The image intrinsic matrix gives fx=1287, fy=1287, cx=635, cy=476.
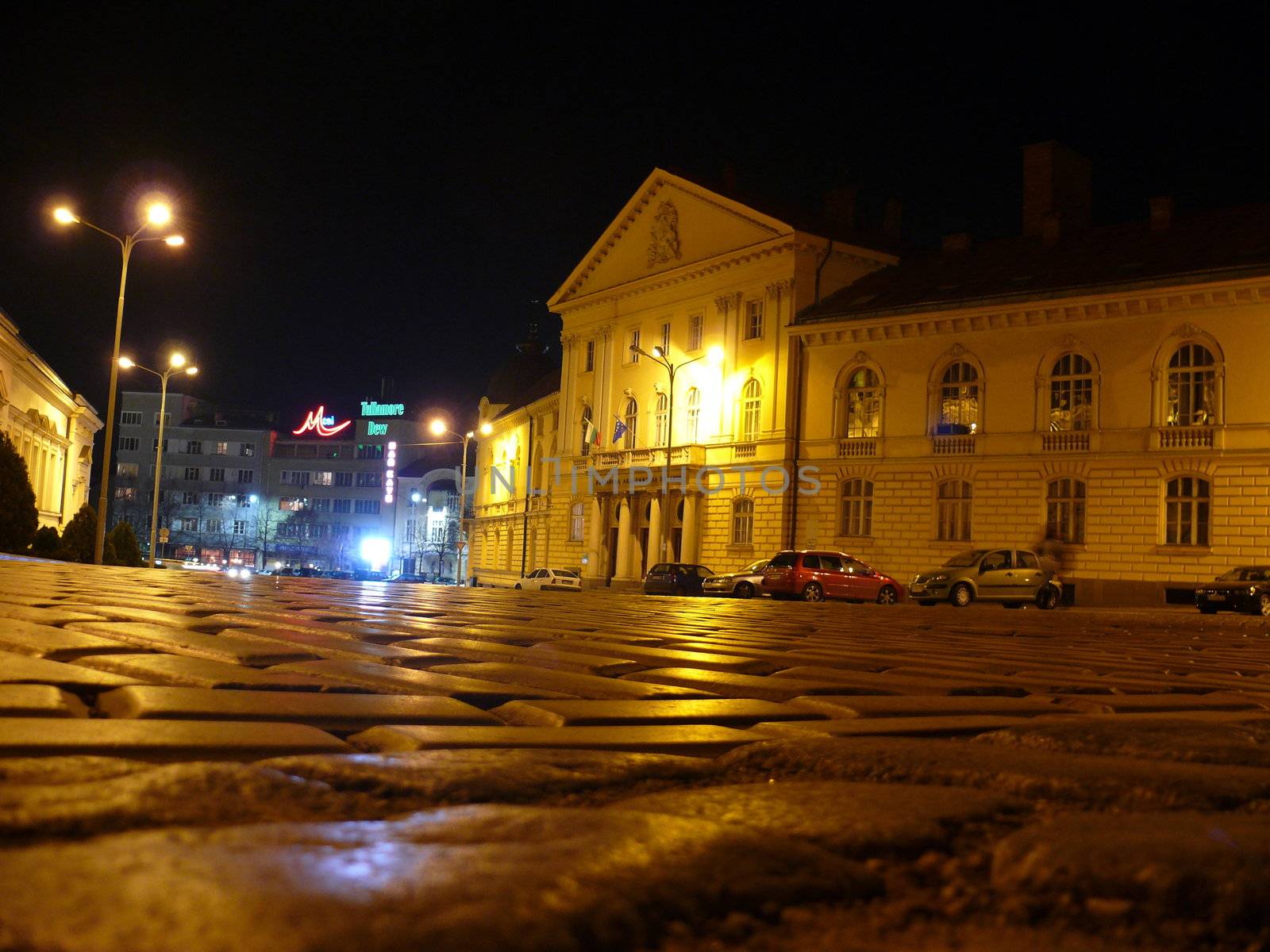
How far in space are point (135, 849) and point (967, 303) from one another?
4269 cm

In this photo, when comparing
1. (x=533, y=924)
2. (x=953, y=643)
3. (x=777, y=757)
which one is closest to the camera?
(x=533, y=924)

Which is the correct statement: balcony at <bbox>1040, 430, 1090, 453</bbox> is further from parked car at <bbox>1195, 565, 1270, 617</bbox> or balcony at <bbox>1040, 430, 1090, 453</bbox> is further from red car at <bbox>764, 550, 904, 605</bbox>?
red car at <bbox>764, 550, 904, 605</bbox>

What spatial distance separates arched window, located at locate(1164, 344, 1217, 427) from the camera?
37.6 metres

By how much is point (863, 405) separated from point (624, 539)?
14.1 m

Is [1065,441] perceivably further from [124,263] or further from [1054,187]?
[124,263]

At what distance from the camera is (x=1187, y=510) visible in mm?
37750

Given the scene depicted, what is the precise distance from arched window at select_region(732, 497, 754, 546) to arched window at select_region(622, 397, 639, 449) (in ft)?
28.0

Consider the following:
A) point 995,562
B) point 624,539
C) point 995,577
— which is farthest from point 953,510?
point 624,539

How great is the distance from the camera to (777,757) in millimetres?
3592

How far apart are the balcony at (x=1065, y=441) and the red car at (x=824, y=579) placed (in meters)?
7.86

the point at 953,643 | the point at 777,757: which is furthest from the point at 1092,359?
the point at 777,757

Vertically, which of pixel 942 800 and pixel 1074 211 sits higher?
pixel 1074 211

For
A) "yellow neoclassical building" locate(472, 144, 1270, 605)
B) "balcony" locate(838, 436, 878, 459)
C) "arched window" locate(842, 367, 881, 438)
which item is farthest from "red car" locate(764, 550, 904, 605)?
"arched window" locate(842, 367, 881, 438)

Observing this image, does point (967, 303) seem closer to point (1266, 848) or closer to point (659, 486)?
point (659, 486)
